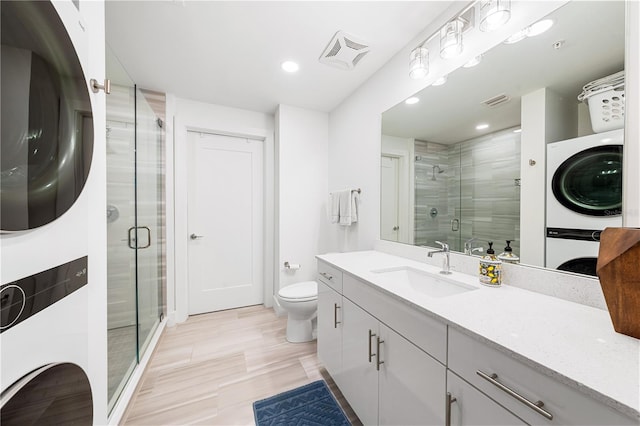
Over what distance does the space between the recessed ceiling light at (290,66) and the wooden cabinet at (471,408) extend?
2.13 metres

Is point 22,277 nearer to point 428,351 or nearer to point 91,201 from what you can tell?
point 91,201

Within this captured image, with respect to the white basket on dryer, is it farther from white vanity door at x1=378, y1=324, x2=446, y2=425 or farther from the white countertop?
white vanity door at x1=378, y1=324, x2=446, y2=425

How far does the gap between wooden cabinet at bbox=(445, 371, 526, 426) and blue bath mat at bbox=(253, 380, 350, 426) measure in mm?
811

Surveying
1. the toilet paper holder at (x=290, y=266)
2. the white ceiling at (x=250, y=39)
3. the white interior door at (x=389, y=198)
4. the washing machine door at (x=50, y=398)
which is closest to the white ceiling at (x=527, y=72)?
the white interior door at (x=389, y=198)

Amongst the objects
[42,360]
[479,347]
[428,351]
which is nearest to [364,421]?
[428,351]

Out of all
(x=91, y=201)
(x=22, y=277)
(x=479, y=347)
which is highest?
(x=91, y=201)

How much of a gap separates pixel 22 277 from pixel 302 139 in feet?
7.75

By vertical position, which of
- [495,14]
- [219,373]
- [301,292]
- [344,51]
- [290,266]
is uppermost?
[344,51]

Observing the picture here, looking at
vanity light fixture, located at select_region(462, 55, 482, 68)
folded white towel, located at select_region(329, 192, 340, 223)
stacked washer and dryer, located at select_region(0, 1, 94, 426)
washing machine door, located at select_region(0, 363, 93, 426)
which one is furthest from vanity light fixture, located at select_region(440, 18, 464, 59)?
washing machine door, located at select_region(0, 363, 93, 426)

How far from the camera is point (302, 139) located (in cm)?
268

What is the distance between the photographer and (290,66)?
1927 mm

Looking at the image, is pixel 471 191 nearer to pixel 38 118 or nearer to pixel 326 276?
pixel 326 276

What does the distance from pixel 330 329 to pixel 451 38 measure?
1.85 meters

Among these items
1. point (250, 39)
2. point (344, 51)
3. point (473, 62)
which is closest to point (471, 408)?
point (473, 62)
